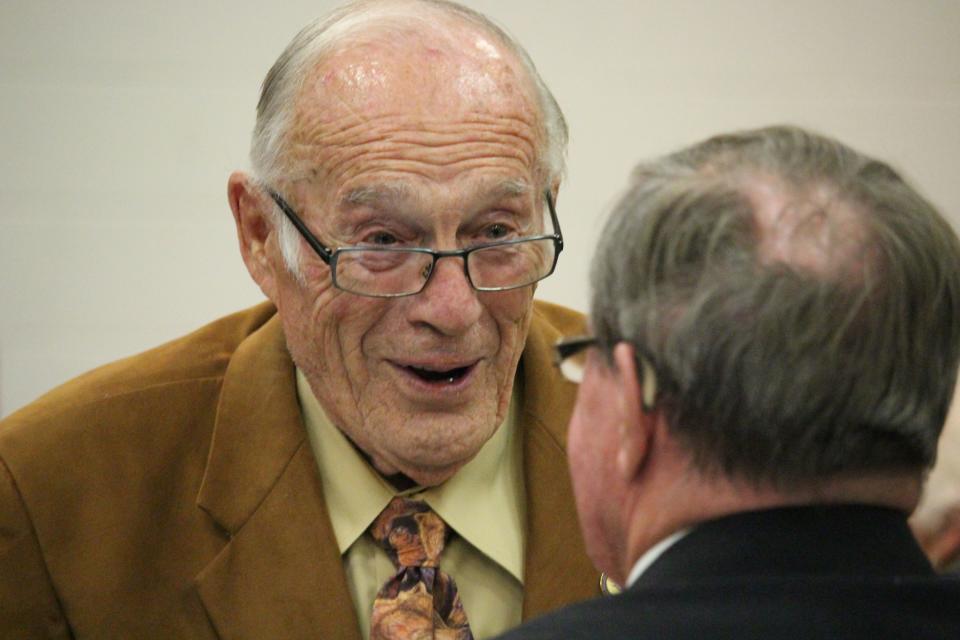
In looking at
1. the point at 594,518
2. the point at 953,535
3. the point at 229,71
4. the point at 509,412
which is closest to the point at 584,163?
the point at 229,71

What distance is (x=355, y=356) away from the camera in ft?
5.56

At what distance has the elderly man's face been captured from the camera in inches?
63.9

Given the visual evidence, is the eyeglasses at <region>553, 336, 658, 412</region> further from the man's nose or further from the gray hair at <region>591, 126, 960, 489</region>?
the man's nose

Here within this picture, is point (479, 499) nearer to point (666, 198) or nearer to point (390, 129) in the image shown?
point (390, 129)

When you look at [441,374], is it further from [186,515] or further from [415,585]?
[186,515]

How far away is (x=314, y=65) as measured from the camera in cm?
167

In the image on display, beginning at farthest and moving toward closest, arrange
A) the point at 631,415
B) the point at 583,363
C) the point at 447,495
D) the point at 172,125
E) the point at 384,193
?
the point at 172,125, the point at 447,495, the point at 384,193, the point at 583,363, the point at 631,415

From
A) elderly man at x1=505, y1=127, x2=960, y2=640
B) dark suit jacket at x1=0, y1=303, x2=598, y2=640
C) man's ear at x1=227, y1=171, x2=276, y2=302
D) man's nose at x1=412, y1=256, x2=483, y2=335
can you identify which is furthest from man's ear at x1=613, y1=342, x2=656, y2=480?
man's ear at x1=227, y1=171, x2=276, y2=302

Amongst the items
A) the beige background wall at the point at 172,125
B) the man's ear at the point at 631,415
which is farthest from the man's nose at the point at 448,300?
the beige background wall at the point at 172,125

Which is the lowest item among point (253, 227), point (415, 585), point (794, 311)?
point (415, 585)

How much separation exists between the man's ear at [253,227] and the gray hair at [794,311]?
0.82 m

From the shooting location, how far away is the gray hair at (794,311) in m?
0.99

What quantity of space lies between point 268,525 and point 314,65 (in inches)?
24.6

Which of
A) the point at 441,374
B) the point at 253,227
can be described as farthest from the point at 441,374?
the point at 253,227
